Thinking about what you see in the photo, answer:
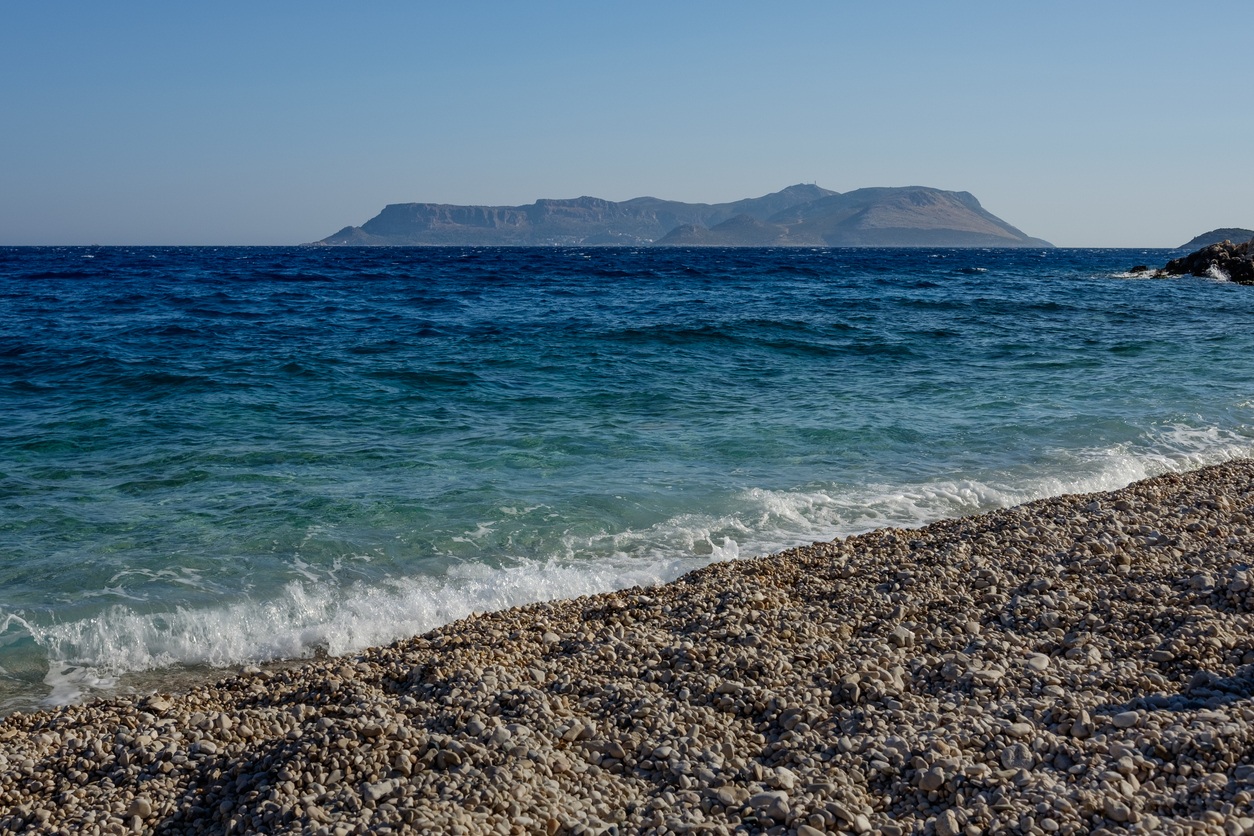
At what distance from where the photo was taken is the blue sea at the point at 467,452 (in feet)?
21.4

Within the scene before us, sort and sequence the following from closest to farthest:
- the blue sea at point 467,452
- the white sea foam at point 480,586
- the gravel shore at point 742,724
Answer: the gravel shore at point 742,724, the white sea foam at point 480,586, the blue sea at point 467,452

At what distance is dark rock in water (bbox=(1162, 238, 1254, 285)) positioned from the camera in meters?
42.8

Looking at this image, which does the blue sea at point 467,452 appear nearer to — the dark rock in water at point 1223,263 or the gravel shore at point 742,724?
the gravel shore at point 742,724

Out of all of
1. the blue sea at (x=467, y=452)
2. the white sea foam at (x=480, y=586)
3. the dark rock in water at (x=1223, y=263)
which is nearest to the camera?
the white sea foam at (x=480, y=586)

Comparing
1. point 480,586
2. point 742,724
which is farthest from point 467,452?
point 742,724

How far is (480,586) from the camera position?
6.77 metres

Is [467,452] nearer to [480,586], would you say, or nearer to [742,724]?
[480,586]

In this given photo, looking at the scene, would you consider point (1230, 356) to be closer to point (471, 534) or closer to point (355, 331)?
point (471, 534)

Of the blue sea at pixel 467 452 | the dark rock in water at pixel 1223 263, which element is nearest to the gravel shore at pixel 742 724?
the blue sea at pixel 467 452

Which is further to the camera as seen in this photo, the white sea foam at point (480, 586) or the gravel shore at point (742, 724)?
the white sea foam at point (480, 586)

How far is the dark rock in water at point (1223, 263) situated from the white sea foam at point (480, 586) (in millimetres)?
42487

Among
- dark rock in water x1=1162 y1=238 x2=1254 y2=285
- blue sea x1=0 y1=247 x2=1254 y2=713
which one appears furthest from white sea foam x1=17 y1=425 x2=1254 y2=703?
dark rock in water x1=1162 y1=238 x2=1254 y2=285

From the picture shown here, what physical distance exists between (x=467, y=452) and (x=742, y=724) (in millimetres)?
7115

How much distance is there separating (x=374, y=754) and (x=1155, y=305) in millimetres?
35029
